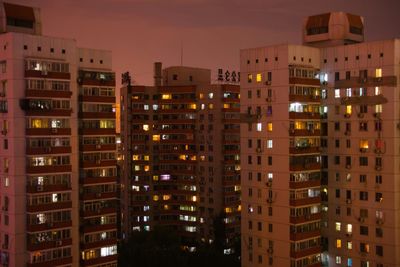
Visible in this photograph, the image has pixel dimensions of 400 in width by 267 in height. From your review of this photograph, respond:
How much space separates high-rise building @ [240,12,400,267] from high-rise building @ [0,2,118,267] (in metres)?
15.5

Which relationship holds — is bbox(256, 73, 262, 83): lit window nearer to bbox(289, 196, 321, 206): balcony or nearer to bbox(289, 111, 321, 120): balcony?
bbox(289, 111, 321, 120): balcony

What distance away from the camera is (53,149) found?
50281 millimetres

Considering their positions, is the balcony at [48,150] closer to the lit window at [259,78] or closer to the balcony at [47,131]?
the balcony at [47,131]

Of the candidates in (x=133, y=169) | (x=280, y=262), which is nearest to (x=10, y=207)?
(x=280, y=262)

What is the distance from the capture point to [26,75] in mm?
48688

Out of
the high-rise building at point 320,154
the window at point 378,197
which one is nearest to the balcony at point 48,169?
the high-rise building at point 320,154

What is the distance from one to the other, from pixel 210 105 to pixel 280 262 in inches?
1746

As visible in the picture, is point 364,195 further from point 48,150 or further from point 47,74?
point 47,74

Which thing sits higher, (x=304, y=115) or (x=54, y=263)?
(x=304, y=115)

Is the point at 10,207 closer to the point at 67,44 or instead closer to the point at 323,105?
the point at 67,44

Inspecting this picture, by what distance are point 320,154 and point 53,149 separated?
93.8 feet

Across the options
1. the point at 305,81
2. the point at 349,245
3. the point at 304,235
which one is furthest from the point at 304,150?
the point at 349,245

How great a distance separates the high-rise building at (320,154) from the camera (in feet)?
186

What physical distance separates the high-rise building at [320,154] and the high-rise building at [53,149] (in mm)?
15450
